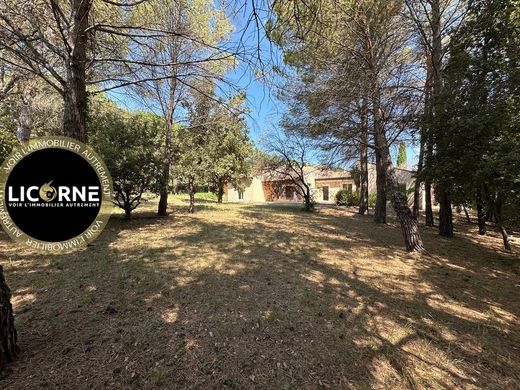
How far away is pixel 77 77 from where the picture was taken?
3.93 m

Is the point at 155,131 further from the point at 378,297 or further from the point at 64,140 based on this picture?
the point at 378,297

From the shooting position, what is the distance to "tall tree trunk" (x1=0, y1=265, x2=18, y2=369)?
1613 mm

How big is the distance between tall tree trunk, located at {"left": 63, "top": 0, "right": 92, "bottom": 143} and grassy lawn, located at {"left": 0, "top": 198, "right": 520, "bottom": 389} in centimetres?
213

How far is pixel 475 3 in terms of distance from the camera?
535 cm

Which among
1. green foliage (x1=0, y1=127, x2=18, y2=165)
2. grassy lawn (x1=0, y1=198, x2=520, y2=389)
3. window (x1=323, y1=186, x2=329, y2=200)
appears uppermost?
green foliage (x1=0, y1=127, x2=18, y2=165)

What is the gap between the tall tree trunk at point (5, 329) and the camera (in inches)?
63.5

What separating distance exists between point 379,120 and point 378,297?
13.4 ft

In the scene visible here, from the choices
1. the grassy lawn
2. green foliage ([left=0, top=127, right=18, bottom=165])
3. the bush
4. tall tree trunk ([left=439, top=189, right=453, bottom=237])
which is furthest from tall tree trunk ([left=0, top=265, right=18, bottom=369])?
the bush

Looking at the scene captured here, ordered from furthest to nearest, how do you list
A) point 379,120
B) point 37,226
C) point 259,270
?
1. point 379,120
2. point 37,226
3. point 259,270

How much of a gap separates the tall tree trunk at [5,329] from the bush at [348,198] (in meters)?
19.5

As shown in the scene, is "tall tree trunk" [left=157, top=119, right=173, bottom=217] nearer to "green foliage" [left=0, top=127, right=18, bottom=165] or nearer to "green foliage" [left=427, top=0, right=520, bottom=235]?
"green foliage" [left=0, top=127, right=18, bottom=165]

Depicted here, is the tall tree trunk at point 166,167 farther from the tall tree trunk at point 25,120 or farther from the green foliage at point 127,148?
the tall tree trunk at point 25,120

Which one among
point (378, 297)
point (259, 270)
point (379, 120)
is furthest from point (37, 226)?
point (379, 120)

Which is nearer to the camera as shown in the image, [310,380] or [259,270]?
[310,380]
